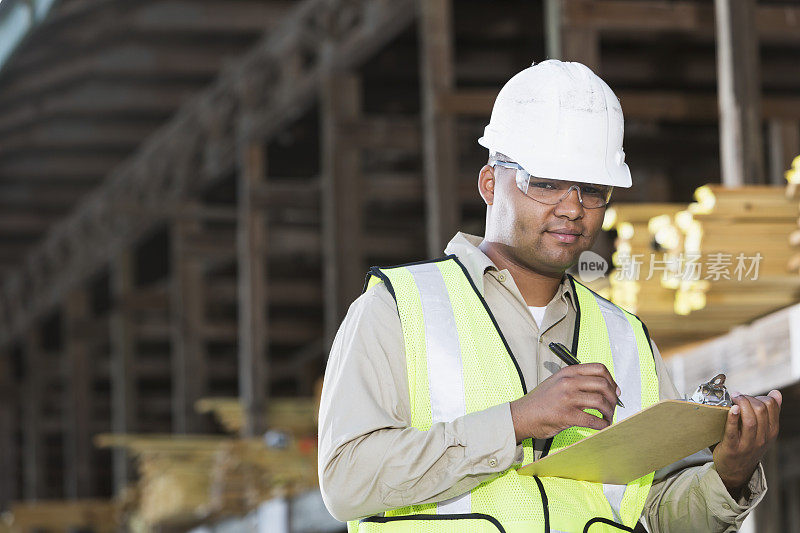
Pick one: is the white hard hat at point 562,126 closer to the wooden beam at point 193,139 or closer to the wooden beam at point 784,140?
the wooden beam at point 193,139

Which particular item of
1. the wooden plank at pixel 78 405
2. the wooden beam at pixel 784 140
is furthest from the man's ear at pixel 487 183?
the wooden plank at pixel 78 405

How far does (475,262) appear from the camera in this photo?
3461 millimetres

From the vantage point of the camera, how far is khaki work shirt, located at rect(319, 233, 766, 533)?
3.06 metres

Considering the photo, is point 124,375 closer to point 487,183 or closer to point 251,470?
point 251,470

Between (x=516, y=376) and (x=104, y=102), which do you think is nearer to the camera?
(x=516, y=376)

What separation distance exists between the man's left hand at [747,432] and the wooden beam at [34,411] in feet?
67.4

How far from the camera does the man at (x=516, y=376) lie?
3.07 m

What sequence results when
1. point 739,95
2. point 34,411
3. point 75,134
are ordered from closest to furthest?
point 739,95, point 75,134, point 34,411

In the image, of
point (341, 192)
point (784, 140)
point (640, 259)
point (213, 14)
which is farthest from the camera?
point (213, 14)

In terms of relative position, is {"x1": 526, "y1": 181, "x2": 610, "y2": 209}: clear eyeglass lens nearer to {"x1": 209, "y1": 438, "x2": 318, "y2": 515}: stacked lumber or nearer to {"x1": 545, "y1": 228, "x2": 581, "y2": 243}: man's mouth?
{"x1": 545, "y1": 228, "x2": 581, "y2": 243}: man's mouth

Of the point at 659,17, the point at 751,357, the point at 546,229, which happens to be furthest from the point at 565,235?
the point at 659,17

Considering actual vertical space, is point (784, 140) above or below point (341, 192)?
above

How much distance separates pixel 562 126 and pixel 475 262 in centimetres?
37

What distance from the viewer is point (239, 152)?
49.4 feet
